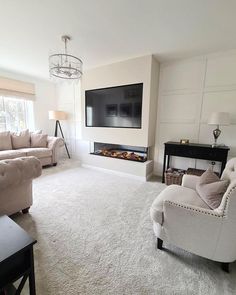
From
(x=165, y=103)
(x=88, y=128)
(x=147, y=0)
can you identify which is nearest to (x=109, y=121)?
(x=88, y=128)

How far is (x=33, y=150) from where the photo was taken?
150 inches

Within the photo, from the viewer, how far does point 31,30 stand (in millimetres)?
2281

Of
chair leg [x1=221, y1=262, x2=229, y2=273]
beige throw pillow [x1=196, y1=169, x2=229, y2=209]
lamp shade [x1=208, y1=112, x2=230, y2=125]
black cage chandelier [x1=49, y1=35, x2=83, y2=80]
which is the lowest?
chair leg [x1=221, y1=262, x2=229, y2=273]

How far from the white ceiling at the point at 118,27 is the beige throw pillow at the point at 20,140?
1.78 metres

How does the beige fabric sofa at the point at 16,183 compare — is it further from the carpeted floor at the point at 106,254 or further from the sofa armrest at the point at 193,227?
the sofa armrest at the point at 193,227

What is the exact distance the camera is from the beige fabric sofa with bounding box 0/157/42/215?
171 cm

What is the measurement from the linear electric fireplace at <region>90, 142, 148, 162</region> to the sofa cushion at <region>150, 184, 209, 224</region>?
178 cm

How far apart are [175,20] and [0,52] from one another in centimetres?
312

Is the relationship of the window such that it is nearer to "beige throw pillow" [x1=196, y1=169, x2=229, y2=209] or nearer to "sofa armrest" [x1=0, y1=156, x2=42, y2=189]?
"sofa armrest" [x1=0, y1=156, x2=42, y2=189]

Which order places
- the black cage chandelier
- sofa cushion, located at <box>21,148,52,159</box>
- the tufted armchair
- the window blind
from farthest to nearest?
the window blind
sofa cushion, located at <box>21,148,52,159</box>
the black cage chandelier
the tufted armchair

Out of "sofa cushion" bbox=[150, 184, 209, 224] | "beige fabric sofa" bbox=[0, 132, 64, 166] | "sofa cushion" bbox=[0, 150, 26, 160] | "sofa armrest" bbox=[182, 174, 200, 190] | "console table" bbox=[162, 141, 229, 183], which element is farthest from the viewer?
"beige fabric sofa" bbox=[0, 132, 64, 166]

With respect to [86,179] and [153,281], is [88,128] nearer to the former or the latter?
[86,179]

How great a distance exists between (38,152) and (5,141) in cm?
83

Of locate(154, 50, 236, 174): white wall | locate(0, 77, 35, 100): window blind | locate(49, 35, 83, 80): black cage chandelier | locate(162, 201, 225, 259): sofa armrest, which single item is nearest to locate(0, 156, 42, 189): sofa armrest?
locate(49, 35, 83, 80): black cage chandelier
